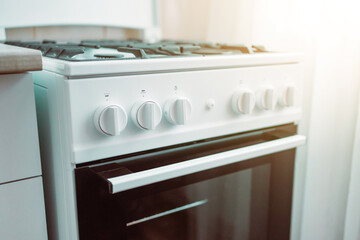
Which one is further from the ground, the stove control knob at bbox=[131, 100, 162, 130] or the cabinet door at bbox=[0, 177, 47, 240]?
the stove control knob at bbox=[131, 100, 162, 130]

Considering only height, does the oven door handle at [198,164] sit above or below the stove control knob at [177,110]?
below

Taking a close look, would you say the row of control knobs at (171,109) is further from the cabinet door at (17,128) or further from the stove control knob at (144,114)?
the cabinet door at (17,128)

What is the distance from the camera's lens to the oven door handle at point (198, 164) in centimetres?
56

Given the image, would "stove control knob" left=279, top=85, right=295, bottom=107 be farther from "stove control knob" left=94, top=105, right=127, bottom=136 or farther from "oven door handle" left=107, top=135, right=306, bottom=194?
"stove control knob" left=94, top=105, right=127, bottom=136

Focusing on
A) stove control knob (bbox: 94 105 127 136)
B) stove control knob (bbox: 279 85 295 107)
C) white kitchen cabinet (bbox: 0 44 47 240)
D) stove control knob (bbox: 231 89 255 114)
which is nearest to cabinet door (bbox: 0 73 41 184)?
A: white kitchen cabinet (bbox: 0 44 47 240)

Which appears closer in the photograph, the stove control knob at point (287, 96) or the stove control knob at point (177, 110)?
the stove control knob at point (177, 110)

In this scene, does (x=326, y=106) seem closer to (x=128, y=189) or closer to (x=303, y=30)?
(x=303, y=30)

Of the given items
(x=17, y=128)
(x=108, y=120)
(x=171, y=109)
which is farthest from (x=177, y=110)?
(x=17, y=128)

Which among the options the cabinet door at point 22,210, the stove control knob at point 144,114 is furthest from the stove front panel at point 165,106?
the cabinet door at point 22,210

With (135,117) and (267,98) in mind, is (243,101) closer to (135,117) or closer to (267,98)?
(267,98)

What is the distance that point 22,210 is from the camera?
23.5 inches

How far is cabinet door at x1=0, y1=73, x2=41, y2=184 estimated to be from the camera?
0.55m

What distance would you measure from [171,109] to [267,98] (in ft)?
0.79

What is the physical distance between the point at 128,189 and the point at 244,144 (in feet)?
0.95
